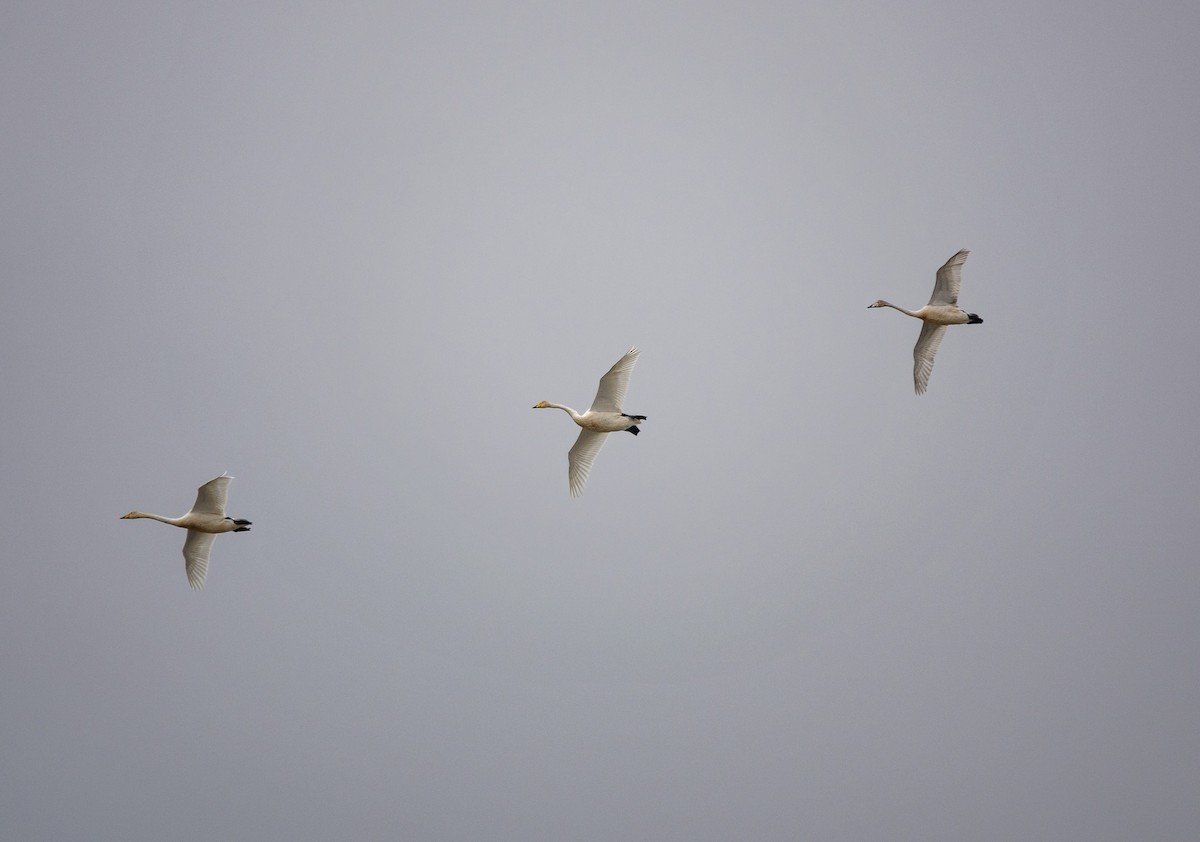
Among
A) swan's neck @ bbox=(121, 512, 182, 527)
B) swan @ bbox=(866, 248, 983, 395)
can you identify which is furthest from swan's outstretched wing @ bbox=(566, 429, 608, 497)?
swan's neck @ bbox=(121, 512, 182, 527)

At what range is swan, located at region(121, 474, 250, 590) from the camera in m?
42.4

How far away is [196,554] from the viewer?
4391cm

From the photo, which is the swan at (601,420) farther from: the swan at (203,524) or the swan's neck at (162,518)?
the swan's neck at (162,518)

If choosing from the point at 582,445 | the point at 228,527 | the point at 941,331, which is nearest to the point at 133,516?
the point at 228,527

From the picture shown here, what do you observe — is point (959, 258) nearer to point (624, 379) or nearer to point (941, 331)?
point (941, 331)

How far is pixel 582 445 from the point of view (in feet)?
146

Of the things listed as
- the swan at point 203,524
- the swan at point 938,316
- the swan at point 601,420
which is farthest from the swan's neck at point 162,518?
the swan at point 938,316

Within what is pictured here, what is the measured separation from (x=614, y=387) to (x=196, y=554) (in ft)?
50.7

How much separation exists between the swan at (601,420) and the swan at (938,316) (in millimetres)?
9148

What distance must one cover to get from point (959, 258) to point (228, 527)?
26133 millimetres

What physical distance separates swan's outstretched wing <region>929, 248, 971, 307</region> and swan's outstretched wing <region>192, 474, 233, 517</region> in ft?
80.3

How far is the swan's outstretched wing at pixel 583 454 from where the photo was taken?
→ 44281 millimetres

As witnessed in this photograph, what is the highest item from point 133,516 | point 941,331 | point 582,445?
point 941,331

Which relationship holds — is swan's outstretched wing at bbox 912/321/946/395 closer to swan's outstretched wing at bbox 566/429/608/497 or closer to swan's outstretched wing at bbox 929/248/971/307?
swan's outstretched wing at bbox 929/248/971/307
